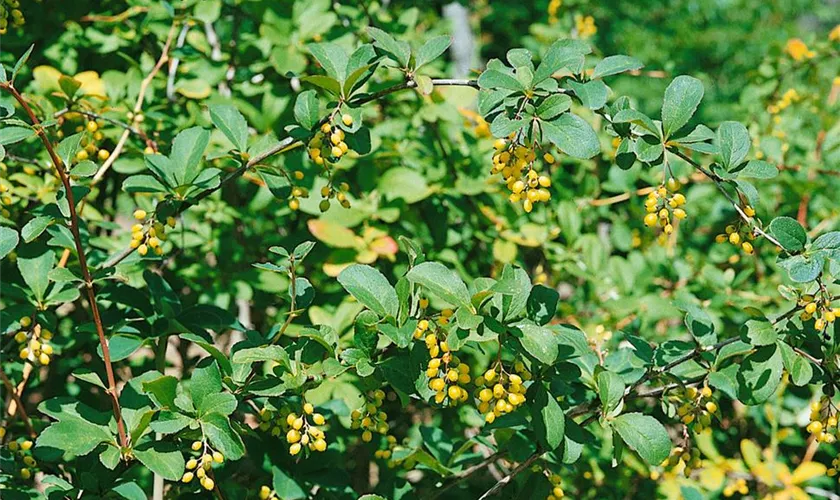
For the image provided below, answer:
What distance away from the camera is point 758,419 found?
244 cm

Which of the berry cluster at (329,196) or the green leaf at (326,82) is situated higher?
the green leaf at (326,82)

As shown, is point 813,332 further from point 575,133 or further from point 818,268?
point 575,133

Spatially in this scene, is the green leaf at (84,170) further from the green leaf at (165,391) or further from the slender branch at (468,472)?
the slender branch at (468,472)

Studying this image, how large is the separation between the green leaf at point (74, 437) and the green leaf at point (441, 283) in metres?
0.54

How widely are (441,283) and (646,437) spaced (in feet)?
1.30

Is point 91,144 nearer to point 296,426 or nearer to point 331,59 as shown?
point 331,59

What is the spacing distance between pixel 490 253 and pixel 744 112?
3.48 feet

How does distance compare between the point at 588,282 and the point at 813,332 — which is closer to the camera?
the point at 813,332

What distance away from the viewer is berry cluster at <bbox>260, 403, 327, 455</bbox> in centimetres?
126

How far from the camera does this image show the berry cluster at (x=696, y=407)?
1385 millimetres

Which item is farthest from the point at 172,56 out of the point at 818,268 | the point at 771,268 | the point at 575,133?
the point at 771,268

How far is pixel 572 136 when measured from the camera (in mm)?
1264

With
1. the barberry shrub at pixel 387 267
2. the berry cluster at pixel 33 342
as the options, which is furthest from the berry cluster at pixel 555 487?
the berry cluster at pixel 33 342

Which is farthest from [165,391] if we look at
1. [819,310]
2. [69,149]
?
[819,310]
